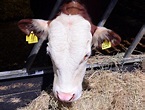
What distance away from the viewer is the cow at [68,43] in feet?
9.86

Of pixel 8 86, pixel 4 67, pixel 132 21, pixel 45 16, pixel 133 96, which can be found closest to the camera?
pixel 8 86

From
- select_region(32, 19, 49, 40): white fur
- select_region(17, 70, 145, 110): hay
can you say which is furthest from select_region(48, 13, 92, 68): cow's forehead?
select_region(17, 70, 145, 110): hay

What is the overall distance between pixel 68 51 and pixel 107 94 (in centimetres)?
104

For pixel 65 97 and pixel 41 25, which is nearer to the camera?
pixel 65 97

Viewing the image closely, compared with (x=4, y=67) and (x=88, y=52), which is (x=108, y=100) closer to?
(x=88, y=52)

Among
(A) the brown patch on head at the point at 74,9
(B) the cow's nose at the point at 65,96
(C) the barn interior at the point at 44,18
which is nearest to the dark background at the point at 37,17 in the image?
(C) the barn interior at the point at 44,18

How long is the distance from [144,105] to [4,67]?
205 cm

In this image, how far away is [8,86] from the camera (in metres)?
3.60

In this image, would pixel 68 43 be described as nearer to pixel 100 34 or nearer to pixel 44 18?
pixel 100 34

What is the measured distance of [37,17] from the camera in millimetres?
6129

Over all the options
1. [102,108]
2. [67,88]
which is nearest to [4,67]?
[102,108]

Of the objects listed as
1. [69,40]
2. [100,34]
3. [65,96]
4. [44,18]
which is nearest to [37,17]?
[44,18]

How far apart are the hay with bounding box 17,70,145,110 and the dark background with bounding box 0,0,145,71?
2.73ft

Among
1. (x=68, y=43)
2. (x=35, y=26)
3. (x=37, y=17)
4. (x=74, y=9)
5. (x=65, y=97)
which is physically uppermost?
(x=74, y=9)
